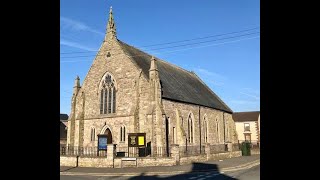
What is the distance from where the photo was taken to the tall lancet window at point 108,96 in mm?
31219

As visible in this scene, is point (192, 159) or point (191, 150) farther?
point (191, 150)

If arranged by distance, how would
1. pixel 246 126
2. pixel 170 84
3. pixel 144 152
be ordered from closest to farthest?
1. pixel 144 152
2. pixel 170 84
3. pixel 246 126

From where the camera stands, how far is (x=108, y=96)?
31.6m

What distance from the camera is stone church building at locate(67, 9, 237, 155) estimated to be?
92.0 ft

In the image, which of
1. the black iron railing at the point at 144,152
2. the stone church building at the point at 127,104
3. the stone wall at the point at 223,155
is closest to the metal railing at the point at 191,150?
the stone church building at the point at 127,104

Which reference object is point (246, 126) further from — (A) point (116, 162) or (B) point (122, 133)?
(A) point (116, 162)

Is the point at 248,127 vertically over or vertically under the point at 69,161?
over

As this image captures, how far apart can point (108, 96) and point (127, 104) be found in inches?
110

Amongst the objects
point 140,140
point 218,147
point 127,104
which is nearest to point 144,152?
point 140,140

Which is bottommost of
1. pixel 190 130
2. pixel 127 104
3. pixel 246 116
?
pixel 190 130

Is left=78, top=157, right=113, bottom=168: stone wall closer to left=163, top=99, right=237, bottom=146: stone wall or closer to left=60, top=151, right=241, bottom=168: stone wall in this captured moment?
left=60, top=151, right=241, bottom=168: stone wall
